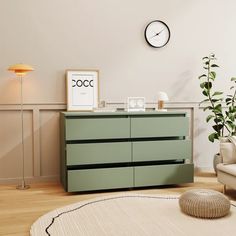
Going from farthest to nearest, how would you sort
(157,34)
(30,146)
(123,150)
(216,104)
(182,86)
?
(216,104)
(182,86)
(157,34)
(30,146)
(123,150)

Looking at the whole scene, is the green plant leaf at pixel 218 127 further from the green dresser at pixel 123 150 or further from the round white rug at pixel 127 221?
the round white rug at pixel 127 221

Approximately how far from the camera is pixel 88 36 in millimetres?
4219

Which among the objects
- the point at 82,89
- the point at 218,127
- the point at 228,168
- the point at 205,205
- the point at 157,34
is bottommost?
the point at 205,205

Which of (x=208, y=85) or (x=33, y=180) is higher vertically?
(x=208, y=85)

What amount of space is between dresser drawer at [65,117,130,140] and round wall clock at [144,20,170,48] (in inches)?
44.9

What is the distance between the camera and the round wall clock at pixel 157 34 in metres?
4.41

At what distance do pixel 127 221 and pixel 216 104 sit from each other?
8.09ft

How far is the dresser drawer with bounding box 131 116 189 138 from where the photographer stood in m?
3.87

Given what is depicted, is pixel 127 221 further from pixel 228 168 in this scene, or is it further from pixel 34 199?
Result: pixel 228 168

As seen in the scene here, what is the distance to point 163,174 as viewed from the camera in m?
3.95

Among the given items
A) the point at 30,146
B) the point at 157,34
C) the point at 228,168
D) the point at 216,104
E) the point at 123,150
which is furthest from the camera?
the point at 216,104

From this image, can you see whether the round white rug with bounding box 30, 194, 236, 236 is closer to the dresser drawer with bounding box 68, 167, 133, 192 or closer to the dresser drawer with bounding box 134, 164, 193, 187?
the dresser drawer with bounding box 68, 167, 133, 192

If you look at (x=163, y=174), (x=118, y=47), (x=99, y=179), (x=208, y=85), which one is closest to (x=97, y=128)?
(x=99, y=179)

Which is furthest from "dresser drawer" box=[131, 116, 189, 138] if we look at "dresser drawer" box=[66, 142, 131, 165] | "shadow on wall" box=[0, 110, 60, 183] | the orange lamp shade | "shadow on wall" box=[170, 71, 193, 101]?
the orange lamp shade
